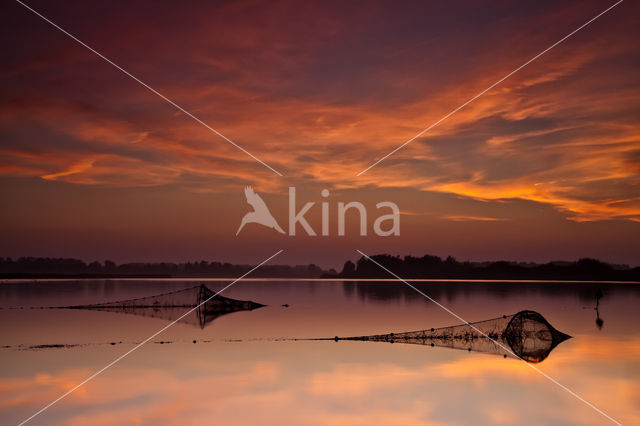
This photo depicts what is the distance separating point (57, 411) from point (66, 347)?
11266 millimetres

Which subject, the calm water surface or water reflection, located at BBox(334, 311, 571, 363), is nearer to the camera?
the calm water surface

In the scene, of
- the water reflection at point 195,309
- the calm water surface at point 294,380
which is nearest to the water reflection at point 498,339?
the calm water surface at point 294,380

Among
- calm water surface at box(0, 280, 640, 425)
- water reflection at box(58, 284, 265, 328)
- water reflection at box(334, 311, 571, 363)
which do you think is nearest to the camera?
calm water surface at box(0, 280, 640, 425)

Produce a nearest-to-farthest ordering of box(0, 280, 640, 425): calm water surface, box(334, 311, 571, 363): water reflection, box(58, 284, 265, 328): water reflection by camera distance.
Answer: box(0, 280, 640, 425): calm water surface, box(334, 311, 571, 363): water reflection, box(58, 284, 265, 328): water reflection

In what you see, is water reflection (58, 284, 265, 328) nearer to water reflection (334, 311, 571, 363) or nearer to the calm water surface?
the calm water surface

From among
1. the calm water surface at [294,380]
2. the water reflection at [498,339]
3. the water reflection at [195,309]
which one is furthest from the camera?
the water reflection at [195,309]

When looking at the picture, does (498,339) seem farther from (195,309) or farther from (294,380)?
(195,309)

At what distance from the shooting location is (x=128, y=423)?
14148mm

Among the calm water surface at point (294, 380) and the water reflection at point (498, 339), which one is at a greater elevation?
the water reflection at point (498, 339)

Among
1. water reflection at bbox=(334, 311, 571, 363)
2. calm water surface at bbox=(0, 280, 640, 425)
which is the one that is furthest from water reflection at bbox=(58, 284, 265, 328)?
water reflection at bbox=(334, 311, 571, 363)

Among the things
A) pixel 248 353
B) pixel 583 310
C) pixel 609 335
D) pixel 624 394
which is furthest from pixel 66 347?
pixel 583 310

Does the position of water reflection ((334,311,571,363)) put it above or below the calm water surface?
above

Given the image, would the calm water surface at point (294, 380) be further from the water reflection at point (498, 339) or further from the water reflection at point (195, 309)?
the water reflection at point (195, 309)

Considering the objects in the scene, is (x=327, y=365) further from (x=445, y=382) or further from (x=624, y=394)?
(x=624, y=394)
